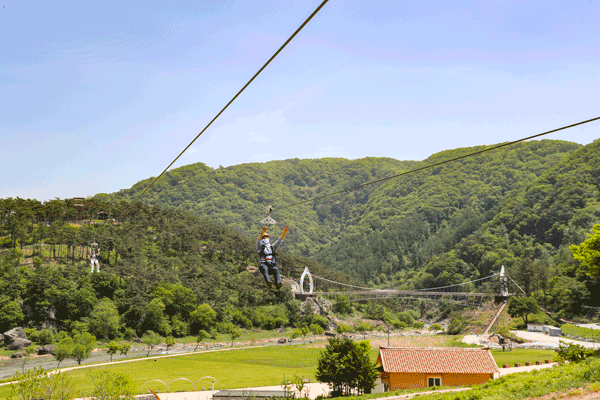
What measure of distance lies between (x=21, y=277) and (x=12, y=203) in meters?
19.7

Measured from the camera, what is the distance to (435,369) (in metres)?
33.8

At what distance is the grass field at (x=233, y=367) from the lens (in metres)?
39.5

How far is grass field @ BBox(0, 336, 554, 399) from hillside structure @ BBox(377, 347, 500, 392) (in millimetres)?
7971

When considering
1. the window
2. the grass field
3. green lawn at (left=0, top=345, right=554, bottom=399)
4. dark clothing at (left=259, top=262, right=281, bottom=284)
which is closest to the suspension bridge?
the grass field

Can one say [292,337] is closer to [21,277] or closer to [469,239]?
[21,277]

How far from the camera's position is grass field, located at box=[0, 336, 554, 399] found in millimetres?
39531

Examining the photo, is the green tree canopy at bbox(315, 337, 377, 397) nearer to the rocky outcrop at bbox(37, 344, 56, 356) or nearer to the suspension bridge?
the rocky outcrop at bbox(37, 344, 56, 356)

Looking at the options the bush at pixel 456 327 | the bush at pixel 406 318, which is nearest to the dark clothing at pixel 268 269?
the bush at pixel 456 327

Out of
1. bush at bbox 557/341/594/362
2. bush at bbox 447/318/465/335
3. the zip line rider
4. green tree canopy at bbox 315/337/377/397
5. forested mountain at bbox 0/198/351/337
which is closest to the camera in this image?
the zip line rider

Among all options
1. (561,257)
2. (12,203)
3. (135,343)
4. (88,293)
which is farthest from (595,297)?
(12,203)

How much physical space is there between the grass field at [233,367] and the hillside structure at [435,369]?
26.2 ft

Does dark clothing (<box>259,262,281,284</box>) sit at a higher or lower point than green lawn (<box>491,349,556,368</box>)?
higher

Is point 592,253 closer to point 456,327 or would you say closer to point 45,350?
point 45,350

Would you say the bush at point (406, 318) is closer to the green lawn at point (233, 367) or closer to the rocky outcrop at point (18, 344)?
the green lawn at point (233, 367)
